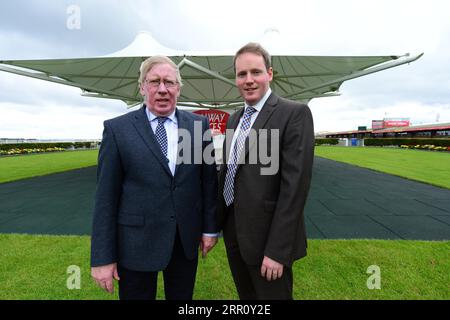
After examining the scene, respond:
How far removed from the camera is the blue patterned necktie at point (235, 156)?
1.86 metres

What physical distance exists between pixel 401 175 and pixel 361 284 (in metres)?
9.93

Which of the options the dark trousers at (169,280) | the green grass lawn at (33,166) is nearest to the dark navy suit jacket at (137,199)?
the dark trousers at (169,280)

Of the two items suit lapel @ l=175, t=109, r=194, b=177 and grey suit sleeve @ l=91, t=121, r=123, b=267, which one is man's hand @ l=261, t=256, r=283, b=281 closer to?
suit lapel @ l=175, t=109, r=194, b=177

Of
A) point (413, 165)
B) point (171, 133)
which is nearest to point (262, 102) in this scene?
point (171, 133)

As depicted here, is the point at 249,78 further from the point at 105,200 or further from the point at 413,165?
the point at 413,165

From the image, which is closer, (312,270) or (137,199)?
(137,199)

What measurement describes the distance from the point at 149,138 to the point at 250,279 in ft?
4.66

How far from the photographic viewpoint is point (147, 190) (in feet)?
5.70

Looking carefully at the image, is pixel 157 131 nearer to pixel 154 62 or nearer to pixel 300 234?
pixel 154 62

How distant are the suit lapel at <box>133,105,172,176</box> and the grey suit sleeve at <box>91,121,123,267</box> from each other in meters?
0.19

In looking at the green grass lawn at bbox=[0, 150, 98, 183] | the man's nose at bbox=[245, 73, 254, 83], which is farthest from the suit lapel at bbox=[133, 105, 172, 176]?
the green grass lawn at bbox=[0, 150, 98, 183]

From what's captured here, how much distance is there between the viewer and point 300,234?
1.79m

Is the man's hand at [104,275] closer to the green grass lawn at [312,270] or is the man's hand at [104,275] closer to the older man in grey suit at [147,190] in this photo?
the older man in grey suit at [147,190]
